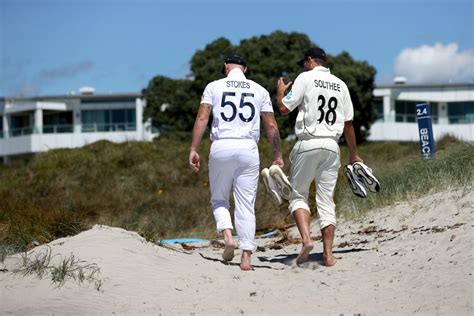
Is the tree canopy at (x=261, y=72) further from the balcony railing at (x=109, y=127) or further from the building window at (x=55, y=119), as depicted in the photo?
the building window at (x=55, y=119)

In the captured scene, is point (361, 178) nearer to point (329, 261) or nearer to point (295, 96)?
point (329, 261)

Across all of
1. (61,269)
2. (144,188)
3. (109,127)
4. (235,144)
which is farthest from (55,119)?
(61,269)

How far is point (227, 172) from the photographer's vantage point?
358 inches

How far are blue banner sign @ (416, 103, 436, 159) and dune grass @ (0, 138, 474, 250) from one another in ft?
0.69

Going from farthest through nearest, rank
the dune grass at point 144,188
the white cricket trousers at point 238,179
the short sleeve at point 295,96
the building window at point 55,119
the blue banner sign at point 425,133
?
the building window at point 55,119, the blue banner sign at point 425,133, the dune grass at point 144,188, the short sleeve at point 295,96, the white cricket trousers at point 238,179

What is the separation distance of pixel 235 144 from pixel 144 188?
13768 millimetres

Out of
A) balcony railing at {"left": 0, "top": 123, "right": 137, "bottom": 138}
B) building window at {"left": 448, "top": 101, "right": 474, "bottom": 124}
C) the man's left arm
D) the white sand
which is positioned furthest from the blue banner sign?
building window at {"left": 448, "top": 101, "right": 474, "bottom": 124}

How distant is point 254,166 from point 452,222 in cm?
238

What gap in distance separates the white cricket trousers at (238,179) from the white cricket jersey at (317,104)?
552 mm

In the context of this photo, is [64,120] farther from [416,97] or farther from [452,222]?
[452,222]

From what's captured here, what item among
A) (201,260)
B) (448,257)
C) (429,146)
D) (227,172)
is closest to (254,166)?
(227,172)

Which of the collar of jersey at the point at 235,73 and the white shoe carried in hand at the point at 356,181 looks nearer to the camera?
the collar of jersey at the point at 235,73

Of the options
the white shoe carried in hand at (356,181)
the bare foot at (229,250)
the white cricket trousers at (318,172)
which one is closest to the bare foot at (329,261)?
the white cricket trousers at (318,172)

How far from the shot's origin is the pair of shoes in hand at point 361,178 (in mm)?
9859
